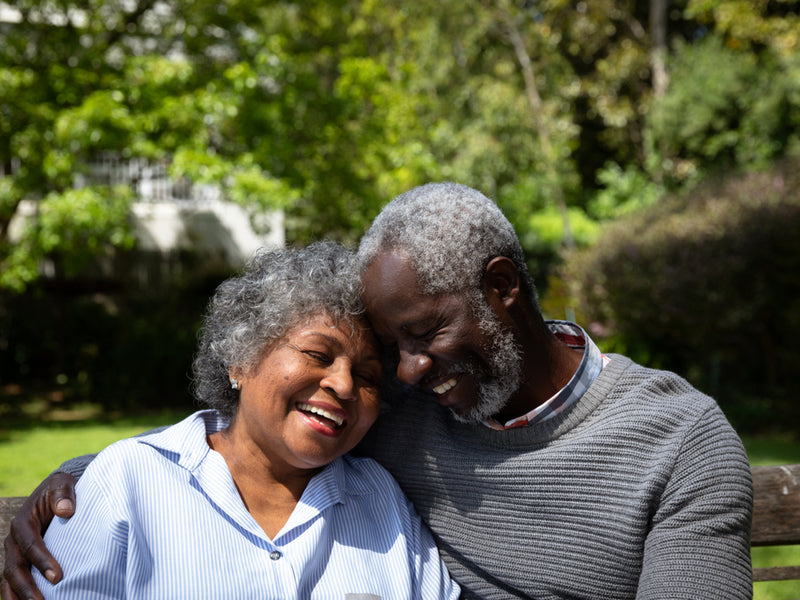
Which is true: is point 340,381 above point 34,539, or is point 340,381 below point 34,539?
above

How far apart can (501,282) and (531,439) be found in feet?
1.53

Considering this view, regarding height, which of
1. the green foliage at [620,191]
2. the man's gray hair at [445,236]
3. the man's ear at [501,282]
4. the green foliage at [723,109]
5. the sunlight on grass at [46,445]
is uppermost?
the man's gray hair at [445,236]

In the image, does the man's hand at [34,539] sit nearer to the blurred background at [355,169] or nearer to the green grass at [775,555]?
the green grass at [775,555]

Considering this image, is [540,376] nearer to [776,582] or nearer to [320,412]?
[320,412]

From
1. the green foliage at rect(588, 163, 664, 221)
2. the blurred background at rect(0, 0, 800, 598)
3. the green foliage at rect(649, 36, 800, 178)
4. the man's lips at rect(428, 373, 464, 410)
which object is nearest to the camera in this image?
the man's lips at rect(428, 373, 464, 410)

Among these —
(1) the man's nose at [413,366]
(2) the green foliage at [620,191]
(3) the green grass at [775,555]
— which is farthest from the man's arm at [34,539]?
(2) the green foliage at [620,191]

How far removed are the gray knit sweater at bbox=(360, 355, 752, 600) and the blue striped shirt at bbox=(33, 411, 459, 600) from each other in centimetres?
18

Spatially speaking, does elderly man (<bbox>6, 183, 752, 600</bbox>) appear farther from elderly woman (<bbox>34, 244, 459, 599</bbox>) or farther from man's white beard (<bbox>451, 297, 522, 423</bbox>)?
elderly woman (<bbox>34, 244, 459, 599</bbox>)

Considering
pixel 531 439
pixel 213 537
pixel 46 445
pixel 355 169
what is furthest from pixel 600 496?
pixel 355 169

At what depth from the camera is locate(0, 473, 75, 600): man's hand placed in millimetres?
2047

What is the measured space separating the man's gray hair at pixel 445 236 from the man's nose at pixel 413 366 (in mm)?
190

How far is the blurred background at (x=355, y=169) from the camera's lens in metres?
9.42

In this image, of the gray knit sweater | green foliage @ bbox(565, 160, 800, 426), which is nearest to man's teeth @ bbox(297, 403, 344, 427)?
the gray knit sweater

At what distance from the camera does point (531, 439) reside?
92.0 inches
